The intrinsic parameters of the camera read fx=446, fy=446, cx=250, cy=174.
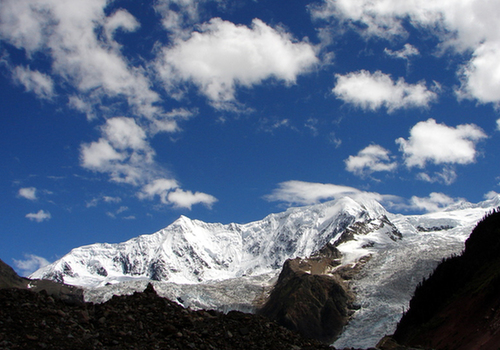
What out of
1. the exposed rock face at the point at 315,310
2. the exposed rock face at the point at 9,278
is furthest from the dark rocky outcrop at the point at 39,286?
the exposed rock face at the point at 315,310

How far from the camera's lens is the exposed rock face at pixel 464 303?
139 feet

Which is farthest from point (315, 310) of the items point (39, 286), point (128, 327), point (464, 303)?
point (128, 327)

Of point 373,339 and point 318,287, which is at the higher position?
point 318,287

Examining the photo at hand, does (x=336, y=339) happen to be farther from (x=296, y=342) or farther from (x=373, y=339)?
(x=296, y=342)

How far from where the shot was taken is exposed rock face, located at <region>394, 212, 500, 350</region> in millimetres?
42344

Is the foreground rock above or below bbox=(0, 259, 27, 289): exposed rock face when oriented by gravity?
below

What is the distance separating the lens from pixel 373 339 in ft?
449

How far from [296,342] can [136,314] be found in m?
8.20

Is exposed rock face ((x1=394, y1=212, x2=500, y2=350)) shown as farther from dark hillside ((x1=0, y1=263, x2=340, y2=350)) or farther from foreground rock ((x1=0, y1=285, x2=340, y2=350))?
dark hillside ((x1=0, y1=263, x2=340, y2=350))

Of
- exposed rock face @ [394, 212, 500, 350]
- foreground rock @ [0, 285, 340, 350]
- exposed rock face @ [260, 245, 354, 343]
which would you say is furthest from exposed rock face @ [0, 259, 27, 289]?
exposed rock face @ [260, 245, 354, 343]

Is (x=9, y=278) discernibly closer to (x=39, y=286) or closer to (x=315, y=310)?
(x=39, y=286)

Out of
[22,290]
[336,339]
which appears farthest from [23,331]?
[336,339]

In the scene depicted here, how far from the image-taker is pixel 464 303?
55406mm

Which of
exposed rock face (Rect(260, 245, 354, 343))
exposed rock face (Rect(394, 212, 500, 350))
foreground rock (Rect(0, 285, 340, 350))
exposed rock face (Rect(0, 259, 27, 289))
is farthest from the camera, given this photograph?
exposed rock face (Rect(260, 245, 354, 343))
